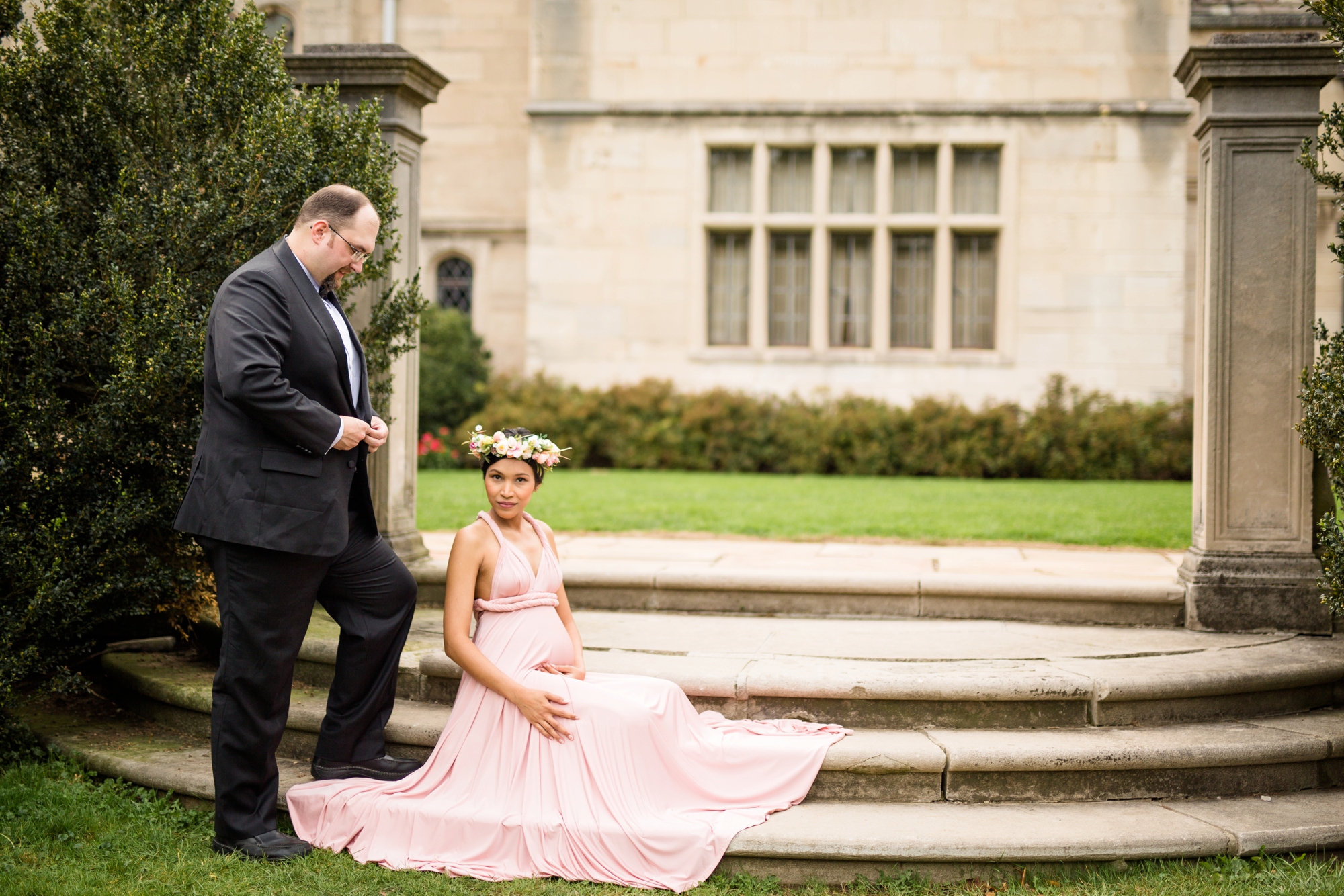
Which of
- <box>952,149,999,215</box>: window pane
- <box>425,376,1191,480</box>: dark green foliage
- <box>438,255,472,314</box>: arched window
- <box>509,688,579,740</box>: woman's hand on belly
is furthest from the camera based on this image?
<box>438,255,472,314</box>: arched window

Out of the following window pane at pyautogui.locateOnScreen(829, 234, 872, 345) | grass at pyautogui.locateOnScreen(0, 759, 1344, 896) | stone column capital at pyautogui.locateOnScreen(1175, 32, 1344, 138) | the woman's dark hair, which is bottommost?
grass at pyautogui.locateOnScreen(0, 759, 1344, 896)

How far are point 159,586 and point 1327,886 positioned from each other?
4.77m

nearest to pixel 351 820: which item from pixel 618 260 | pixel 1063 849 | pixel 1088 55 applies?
pixel 1063 849

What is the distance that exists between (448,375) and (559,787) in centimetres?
1189

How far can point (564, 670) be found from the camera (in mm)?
4207

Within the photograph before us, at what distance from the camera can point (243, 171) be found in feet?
15.8

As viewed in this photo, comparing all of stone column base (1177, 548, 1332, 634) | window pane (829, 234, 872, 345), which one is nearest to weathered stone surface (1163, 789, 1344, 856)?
stone column base (1177, 548, 1332, 634)

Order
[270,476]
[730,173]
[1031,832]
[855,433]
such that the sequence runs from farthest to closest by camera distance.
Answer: [730,173] < [855,433] < [1031,832] < [270,476]

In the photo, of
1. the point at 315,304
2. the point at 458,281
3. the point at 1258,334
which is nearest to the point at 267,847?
the point at 315,304

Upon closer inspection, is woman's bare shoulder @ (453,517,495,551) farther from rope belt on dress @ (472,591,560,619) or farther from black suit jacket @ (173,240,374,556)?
black suit jacket @ (173,240,374,556)

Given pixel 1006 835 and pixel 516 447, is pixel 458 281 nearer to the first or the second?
pixel 516 447

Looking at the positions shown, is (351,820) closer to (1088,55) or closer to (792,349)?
(792,349)

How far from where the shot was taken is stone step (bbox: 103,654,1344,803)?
4.15m

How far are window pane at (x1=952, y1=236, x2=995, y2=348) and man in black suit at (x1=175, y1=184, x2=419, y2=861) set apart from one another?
12416 millimetres
